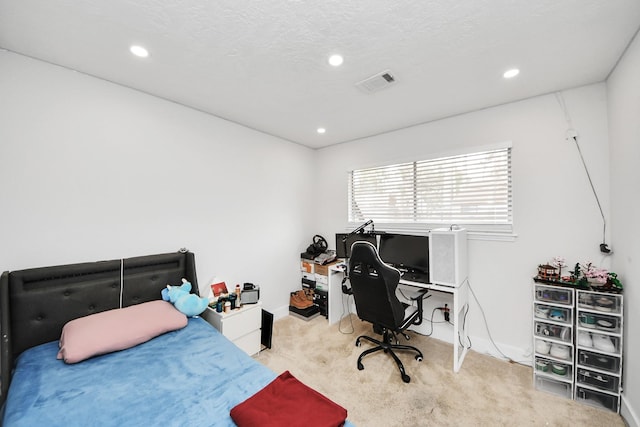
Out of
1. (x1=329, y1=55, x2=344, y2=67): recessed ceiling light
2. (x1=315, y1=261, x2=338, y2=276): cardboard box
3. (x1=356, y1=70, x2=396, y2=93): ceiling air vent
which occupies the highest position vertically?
(x1=356, y1=70, x2=396, y2=93): ceiling air vent

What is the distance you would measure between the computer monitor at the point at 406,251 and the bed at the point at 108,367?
1.96 metres

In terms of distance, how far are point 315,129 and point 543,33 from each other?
7.24 feet

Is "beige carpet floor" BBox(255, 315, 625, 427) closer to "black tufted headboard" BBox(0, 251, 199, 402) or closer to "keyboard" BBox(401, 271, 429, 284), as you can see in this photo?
"keyboard" BBox(401, 271, 429, 284)

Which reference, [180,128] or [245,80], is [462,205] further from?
[180,128]

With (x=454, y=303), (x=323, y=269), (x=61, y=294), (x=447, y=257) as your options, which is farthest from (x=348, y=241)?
(x=61, y=294)

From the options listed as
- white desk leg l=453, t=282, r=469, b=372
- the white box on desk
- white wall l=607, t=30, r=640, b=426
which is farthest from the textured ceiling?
white desk leg l=453, t=282, r=469, b=372

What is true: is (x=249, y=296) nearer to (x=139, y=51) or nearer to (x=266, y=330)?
(x=266, y=330)

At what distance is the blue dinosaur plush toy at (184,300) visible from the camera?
2070 mm

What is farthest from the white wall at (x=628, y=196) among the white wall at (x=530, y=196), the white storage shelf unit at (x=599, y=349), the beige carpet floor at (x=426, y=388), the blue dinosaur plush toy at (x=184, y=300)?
the blue dinosaur plush toy at (x=184, y=300)

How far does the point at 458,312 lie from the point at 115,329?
2.80 metres

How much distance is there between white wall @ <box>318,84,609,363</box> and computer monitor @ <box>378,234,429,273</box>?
476 millimetres

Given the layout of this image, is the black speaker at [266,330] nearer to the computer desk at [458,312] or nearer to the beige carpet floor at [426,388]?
the beige carpet floor at [426,388]

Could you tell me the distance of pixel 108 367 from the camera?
146 cm

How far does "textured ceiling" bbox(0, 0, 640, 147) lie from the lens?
4.34ft
